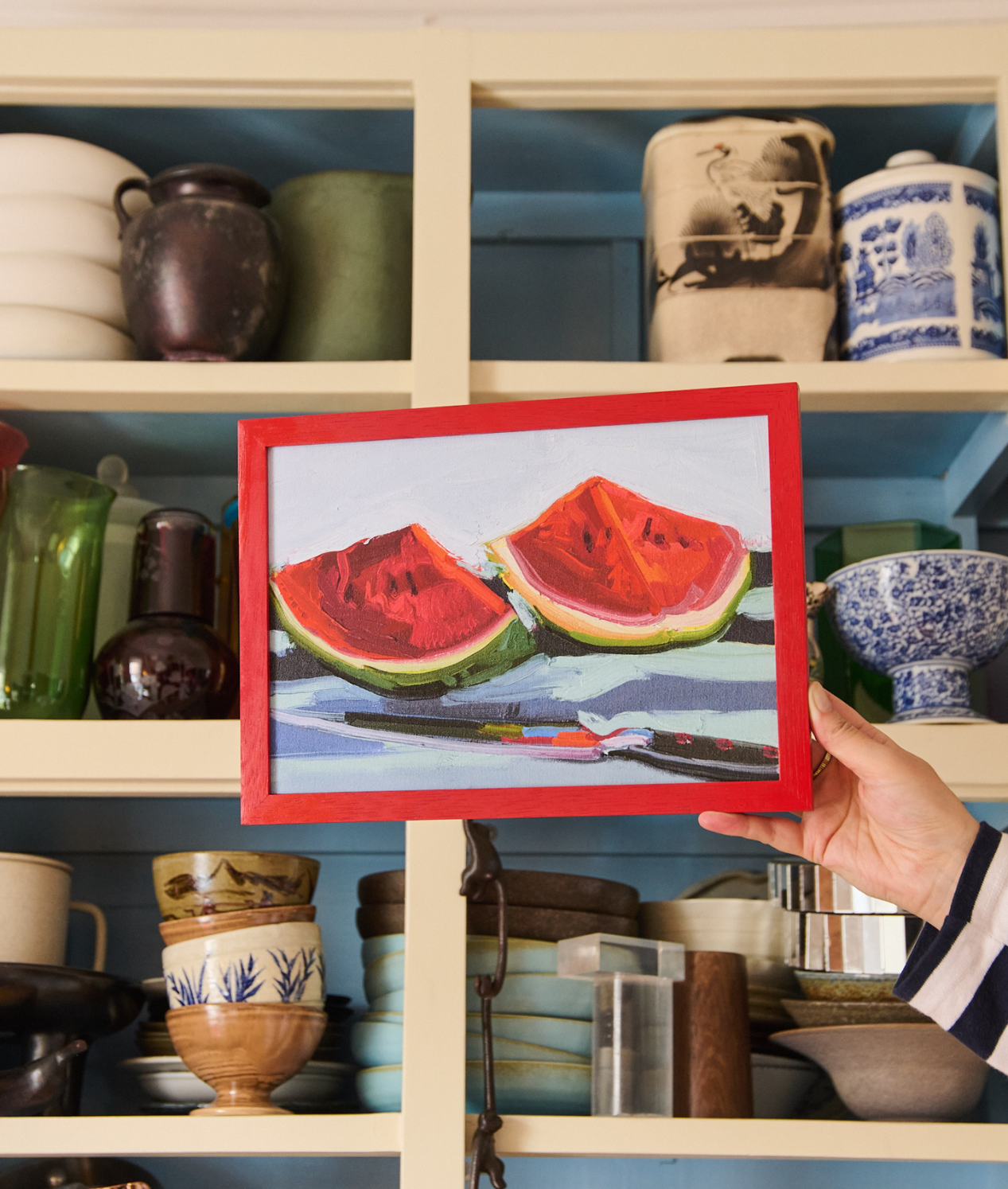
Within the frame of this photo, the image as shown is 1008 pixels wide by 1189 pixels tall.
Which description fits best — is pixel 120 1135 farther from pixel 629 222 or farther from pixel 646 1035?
pixel 629 222

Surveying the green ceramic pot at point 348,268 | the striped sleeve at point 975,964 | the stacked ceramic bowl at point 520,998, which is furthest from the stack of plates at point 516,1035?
the green ceramic pot at point 348,268

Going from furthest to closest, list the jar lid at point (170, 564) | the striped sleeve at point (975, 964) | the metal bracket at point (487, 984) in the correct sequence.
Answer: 1. the jar lid at point (170, 564)
2. the metal bracket at point (487, 984)
3. the striped sleeve at point (975, 964)

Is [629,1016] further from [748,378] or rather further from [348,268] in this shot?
[348,268]

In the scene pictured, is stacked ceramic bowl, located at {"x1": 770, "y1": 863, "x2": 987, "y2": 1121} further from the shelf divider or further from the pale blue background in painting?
the pale blue background in painting

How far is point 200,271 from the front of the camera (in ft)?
3.92

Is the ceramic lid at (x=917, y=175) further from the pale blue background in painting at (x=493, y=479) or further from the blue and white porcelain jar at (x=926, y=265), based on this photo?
the pale blue background in painting at (x=493, y=479)

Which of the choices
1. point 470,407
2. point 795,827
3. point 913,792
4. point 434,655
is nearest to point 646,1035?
point 795,827

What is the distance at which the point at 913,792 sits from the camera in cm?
86

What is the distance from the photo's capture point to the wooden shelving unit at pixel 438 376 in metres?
1.04

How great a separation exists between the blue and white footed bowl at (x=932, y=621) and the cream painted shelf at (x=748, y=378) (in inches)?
6.9

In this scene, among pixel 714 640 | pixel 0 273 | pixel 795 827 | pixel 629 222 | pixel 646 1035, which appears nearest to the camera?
pixel 714 640

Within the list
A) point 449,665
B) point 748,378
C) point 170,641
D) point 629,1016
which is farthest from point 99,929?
point 748,378

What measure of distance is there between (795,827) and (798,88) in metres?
0.81

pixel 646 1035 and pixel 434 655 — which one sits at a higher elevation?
pixel 434 655
